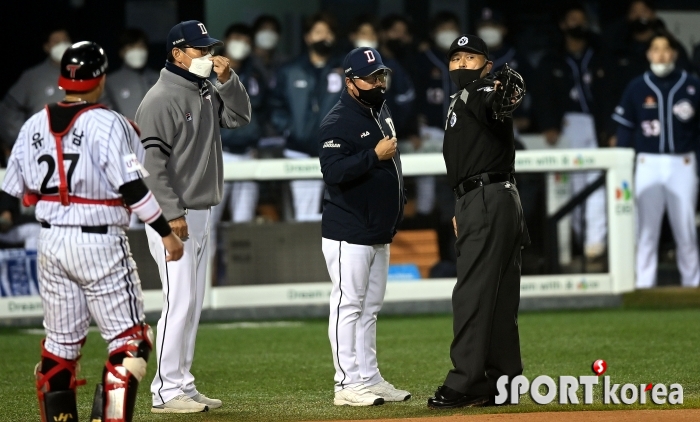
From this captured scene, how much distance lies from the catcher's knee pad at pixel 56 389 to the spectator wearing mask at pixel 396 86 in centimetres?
724

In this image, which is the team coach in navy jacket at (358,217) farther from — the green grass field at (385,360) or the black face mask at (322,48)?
the black face mask at (322,48)

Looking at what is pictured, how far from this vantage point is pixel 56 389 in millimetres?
4855

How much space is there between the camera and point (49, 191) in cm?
480

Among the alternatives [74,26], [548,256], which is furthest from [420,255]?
[74,26]

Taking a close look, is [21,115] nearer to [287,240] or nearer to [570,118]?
[287,240]

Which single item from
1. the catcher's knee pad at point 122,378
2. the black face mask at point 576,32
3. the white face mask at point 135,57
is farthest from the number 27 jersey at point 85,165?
the black face mask at point 576,32

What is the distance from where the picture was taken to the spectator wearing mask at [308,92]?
38.2 ft

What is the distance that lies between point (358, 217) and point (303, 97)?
5644 millimetres

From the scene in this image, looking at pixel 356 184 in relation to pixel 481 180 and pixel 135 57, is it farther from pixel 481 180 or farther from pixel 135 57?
pixel 135 57

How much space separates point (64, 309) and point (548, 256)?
648 cm

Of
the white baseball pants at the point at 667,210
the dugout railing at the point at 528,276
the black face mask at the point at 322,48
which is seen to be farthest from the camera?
the black face mask at the point at 322,48

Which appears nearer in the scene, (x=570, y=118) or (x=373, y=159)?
(x=373, y=159)

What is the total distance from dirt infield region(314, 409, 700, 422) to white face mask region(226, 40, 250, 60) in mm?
7006

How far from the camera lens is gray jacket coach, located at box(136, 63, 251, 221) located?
6016 mm
